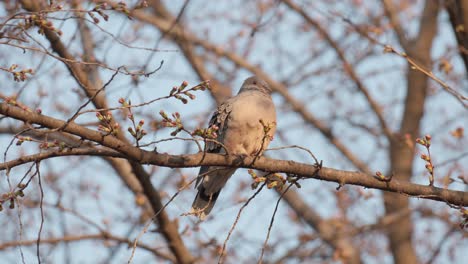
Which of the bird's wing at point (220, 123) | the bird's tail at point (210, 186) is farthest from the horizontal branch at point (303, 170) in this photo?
the bird's tail at point (210, 186)

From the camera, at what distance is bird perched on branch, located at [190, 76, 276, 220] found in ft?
15.9

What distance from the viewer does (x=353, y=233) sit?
293 inches

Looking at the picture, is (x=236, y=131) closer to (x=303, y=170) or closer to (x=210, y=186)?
(x=210, y=186)

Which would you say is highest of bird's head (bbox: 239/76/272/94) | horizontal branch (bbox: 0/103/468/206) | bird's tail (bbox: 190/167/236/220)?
bird's head (bbox: 239/76/272/94)

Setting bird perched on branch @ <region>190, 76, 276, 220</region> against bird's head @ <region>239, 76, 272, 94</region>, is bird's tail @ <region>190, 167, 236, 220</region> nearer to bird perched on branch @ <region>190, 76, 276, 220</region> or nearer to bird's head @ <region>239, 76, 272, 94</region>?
bird perched on branch @ <region>190, 76, 276, 220</region>

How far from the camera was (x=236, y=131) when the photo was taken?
4.86 metres

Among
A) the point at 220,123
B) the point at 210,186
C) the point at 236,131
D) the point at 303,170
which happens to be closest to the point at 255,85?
the point at 220,123

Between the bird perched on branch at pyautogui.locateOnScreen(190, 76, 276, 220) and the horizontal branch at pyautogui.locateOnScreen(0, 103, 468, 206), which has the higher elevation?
the bird perched on branch at pyautogui.locateOnScreen(190, 76, 276, 220)

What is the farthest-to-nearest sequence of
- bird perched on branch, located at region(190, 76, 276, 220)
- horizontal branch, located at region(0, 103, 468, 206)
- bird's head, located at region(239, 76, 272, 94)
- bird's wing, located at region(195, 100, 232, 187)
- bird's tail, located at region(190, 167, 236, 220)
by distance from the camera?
bird's head, located at region(239, 76, 272, 94), bird's tail, located at region(190, 167, 236, 220), bird's wing, located at region(195, 100, 232, 187), bird perched on branch, located at region(190, 76, 276, 220), horizontal branch, located at region(0, 103, 468, 206)

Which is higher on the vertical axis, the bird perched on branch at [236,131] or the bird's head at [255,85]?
the bird's head at [255,85]

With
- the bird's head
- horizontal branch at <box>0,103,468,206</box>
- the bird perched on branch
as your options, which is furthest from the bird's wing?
horizontal branch at <box>0,103,468,206</box>

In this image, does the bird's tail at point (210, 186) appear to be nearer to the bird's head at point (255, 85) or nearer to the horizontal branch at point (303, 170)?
the bird's head at point (255, 85)

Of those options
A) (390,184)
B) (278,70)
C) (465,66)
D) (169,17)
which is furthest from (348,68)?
(390,184)

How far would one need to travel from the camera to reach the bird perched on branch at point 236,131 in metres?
4.84
